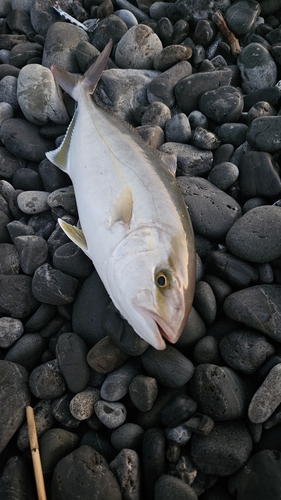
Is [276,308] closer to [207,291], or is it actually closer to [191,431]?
[207,291]

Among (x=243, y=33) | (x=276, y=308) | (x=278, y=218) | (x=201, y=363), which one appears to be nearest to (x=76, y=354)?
(x=201, y=363)

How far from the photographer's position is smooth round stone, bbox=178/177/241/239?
135 inches

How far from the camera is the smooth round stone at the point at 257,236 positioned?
3.14m

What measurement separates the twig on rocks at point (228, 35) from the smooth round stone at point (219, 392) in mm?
4005

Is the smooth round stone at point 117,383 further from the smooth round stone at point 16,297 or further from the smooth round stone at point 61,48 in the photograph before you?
the smooth round stone at point 61,48

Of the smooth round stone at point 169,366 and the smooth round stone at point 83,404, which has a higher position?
the smooth round stone at point 169,366

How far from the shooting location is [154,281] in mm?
2500

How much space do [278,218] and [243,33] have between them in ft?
10.1

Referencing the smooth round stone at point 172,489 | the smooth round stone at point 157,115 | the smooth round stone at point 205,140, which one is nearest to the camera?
the smooth round stone at point 172,489

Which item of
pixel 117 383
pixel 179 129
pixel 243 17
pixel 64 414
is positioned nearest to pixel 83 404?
pixel 64 414

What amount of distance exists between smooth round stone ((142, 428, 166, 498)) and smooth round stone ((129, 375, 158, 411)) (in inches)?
8.2

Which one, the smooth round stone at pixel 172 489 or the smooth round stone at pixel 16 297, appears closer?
the smooth round stone at pixel 172 489

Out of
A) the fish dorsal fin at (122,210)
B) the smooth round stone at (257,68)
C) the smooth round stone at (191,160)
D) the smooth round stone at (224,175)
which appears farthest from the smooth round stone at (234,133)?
the fish dorsal fin at (122,210)

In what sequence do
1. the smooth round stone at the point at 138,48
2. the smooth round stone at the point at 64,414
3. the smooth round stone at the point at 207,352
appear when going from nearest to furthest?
1. the smooth round stone at the point at 64,414
2. the smooth round stone at the point at 207,352
3. the smooth round stone at the point at 138,48
